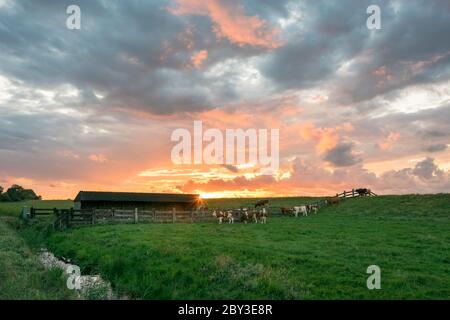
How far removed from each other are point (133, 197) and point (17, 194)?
83516 millimetres

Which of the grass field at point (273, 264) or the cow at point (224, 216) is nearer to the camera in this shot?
the grass field at point (273, 264)

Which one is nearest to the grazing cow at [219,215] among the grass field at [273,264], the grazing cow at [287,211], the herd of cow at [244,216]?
the herd of cow at [244,216]

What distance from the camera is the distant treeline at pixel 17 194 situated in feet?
363

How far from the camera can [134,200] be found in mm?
47031

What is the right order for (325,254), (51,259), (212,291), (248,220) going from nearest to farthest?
(212,291)
(325,254)
(51,259)
(248,220)

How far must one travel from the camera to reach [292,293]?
Answer: 1070cm

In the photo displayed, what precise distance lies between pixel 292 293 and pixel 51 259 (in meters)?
14.9

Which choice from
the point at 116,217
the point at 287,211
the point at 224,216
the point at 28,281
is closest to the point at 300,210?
the point at 287,211

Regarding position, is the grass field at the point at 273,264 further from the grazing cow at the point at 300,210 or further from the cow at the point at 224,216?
the grazing cow at the point at 300,210

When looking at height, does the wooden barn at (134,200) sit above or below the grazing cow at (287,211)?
above
